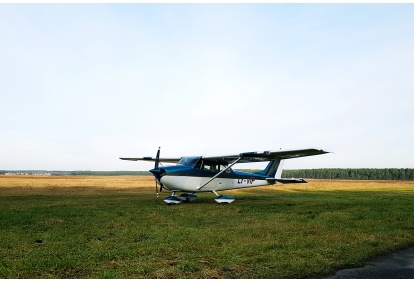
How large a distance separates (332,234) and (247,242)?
2.84 m

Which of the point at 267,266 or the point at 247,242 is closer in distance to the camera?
the point at 267,266

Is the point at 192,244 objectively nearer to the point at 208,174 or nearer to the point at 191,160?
the point at 191,160

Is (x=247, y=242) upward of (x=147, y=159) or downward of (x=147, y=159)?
downward

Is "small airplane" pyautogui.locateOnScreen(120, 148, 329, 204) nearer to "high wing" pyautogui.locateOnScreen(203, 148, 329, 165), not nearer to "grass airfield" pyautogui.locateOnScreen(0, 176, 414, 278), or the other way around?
"high wing" pyautogui.locateOnScreen(203, 148, 329, 165)

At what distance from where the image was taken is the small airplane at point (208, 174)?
19.2 metres

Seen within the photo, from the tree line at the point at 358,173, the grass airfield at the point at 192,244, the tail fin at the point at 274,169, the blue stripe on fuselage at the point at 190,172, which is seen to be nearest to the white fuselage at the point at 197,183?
the blue stripe on fuselage at the point at 190,172

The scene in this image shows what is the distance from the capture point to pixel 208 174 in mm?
21141

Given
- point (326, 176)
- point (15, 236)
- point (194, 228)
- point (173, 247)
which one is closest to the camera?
point (173, 247)

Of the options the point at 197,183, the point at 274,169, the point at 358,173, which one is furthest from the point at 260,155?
the point at 358,173

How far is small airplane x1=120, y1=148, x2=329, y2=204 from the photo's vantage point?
19.2 meters

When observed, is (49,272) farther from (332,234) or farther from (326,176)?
(326,176)

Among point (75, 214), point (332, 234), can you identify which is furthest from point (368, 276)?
point (75, 214)

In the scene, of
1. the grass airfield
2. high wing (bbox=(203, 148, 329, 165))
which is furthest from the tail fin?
the grass airfield

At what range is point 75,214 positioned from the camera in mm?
14203
